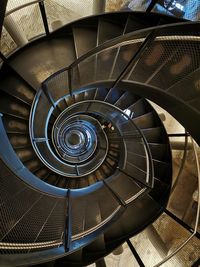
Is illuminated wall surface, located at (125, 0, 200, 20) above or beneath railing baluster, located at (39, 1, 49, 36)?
beneath

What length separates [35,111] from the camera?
17.1ft

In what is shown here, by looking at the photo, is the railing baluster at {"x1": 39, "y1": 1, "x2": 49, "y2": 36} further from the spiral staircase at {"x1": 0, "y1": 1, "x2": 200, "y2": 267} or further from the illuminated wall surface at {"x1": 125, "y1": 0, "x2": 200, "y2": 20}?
the illuminated wall surface at {"x1": 125, "y1": 0, "x2": 200, "y2": 20}

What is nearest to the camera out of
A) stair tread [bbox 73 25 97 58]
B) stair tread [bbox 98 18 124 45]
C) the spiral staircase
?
the spiral staircase

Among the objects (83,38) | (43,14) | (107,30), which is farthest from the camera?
(83,38)

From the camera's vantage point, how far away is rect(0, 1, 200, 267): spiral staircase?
320 centimetres

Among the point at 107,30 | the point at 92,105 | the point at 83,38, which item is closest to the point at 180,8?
the point at 107,30

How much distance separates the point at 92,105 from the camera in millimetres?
7789

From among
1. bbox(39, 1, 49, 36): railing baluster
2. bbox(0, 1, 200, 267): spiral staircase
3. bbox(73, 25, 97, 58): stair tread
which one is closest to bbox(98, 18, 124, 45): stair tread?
bbox(0, 1, 200, 267): spiral staircase

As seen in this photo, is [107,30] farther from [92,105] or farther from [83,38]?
[92,105]

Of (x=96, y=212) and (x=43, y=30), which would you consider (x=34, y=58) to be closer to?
(x=43, y=30)

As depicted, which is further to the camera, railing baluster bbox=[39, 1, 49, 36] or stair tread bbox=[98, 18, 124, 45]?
stair tread bbox=[98, 18, 124, 45]

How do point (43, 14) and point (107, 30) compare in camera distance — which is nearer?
point (43, 14)

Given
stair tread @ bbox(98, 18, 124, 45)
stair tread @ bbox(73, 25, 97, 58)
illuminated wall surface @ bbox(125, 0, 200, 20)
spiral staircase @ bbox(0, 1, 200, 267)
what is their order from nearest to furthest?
spiral staircase @ bbox(0, 1, 200, 267) → illuminated wall surface @ bbox(125, 0, 200, 20) → stair tread @ bbox(98, 18, 124, 45) → stair tread @ bbox(73, 25, 97, 58)

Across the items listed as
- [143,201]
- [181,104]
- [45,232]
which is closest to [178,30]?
[181,104]
